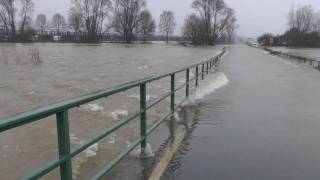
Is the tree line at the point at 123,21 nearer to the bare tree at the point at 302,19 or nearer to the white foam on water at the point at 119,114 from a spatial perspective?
the bare tree at the point at 302,19

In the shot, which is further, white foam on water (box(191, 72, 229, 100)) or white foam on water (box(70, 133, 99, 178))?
white foam on water (box(191, 72, 229, 100))

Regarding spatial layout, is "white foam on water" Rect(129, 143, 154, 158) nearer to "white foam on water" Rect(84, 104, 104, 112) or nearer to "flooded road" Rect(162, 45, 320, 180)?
"flooded road" Rect(162, 45, 320, 180)

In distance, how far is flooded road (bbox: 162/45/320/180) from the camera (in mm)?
6355

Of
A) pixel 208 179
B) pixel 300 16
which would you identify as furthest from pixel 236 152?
pixel 300 16

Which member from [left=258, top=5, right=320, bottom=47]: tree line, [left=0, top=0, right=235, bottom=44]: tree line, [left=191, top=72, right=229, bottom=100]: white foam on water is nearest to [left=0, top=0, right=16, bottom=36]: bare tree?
[left=0, top=0, right=235, bottom=44]: tree line

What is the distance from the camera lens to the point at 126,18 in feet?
495

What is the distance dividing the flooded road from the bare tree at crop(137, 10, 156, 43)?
144585mm

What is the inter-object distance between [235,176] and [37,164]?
377 centimetres

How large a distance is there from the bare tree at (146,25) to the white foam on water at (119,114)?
143652mm

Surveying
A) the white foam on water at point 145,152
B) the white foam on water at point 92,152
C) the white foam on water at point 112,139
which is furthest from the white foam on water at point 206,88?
the white foam on water at point 145,152

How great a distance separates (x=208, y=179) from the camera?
5.97 metres

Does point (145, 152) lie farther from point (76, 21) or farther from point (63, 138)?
point (76, 21)

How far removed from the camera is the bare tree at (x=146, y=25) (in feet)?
515

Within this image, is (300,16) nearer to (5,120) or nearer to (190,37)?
(190,37)
